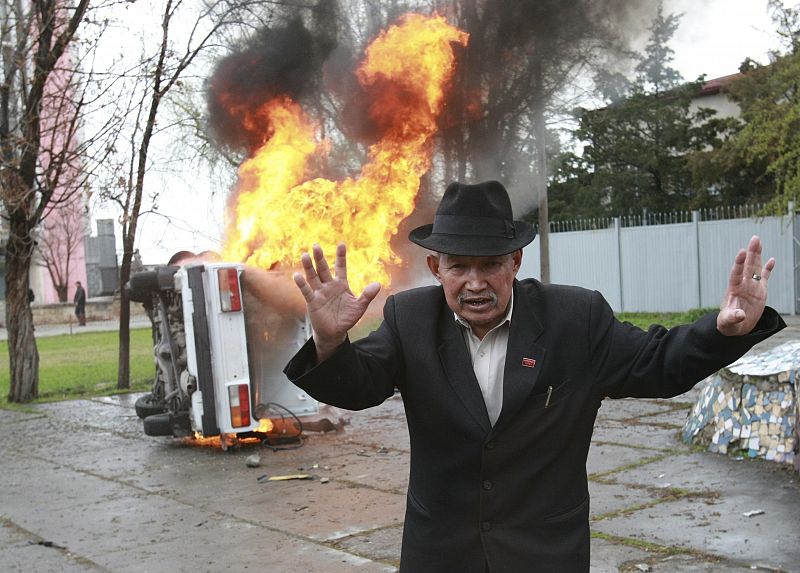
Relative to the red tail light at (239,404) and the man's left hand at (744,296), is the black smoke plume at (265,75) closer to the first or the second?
the red tail light at (239,404)

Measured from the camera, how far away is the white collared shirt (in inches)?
115

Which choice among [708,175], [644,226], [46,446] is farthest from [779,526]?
[708,175]

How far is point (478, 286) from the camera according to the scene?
114 inches

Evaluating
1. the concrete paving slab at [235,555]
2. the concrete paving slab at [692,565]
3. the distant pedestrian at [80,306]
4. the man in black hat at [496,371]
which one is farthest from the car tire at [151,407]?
the distant pedestrian at [80,306]

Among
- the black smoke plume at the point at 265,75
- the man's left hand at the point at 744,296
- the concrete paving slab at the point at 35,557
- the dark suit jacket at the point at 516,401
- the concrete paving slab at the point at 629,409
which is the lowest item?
the concrete paving slab at the point at 629,409

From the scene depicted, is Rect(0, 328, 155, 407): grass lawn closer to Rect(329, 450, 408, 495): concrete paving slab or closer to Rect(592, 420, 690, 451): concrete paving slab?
Rect(329, 450, 408, 495): concrete paving slab

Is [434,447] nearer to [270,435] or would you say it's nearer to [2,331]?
[270,435]

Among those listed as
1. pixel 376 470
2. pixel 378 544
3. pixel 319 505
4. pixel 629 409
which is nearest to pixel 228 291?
pixel 376 470

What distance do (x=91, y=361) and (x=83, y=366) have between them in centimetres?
110

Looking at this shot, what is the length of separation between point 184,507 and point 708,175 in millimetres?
21515

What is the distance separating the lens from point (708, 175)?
25031mm

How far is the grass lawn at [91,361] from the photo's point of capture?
45.4ft

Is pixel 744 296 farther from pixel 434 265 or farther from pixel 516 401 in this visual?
pixel 434 265

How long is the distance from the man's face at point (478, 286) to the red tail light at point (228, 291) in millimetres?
5390
